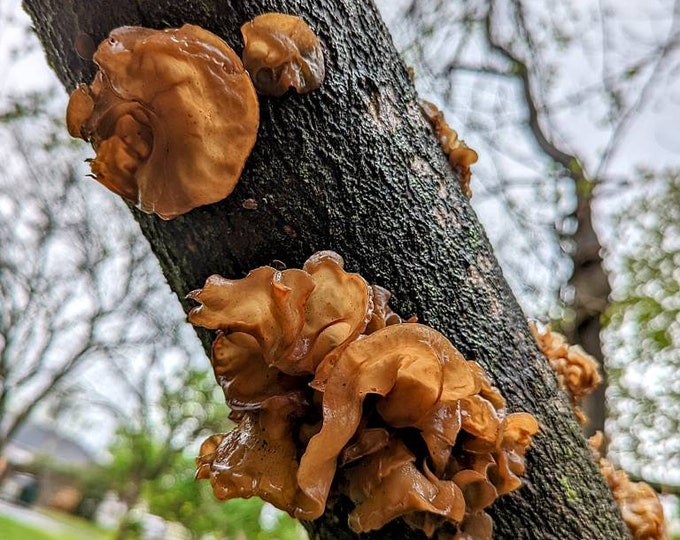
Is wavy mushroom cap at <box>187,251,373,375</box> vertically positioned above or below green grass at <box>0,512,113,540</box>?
above

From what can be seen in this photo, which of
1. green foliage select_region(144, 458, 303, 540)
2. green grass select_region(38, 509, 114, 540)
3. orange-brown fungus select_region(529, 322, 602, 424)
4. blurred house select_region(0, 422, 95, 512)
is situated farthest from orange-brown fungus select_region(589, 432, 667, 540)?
blurred house select_region(0, 422, 95, 512)

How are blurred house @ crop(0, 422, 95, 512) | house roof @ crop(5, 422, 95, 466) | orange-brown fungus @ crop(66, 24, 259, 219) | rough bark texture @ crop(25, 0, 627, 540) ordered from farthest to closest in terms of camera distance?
house roof @ crop(5, 422, 95, 466) < blurred house @ crop(0, 422, 95, 512) < rough bark texture @ crop(25, 0, 627, 540) < orange-brown fungus @ crop(66, 24, 259, 219)

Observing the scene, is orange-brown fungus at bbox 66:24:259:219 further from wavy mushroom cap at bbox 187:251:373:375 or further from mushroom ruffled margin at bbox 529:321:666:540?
mushroom ruffled margin at bbox 529:321:666:540

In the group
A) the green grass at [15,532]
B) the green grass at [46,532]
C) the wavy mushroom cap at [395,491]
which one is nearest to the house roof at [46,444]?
the green grass at [46,532]

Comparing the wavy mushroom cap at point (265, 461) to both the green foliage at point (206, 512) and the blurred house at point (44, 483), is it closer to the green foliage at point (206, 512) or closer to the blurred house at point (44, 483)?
the green foliage at point (206, 512)

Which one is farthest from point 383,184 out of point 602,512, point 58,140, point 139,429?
point 139,429

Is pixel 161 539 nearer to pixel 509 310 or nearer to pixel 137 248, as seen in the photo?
pixel 137 248
